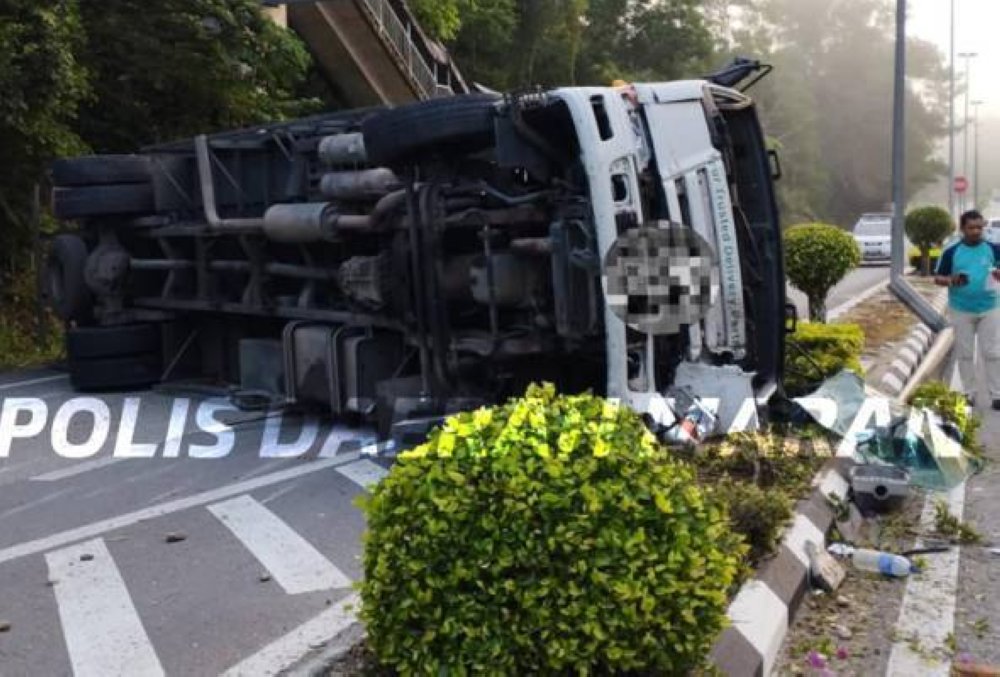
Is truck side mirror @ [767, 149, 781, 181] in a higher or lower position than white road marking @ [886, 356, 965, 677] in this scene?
higher

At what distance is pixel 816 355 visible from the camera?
9344mm

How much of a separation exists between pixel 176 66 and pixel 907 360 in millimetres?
10494

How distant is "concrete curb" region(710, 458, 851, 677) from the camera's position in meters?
4.20

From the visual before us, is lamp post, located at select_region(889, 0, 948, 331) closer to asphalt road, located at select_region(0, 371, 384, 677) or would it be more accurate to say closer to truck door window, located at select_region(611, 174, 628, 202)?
truck door window, located at select_region(611, 174, 628, 202)

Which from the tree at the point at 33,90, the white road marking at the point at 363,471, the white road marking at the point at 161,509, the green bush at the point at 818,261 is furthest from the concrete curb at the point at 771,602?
the tree at the point at 33,90

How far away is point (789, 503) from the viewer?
587 cm

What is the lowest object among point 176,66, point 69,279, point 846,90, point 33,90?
point 69,279

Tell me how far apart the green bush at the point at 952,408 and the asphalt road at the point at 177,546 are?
12.6 feet

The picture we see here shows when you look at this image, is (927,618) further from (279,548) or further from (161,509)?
(161,509)

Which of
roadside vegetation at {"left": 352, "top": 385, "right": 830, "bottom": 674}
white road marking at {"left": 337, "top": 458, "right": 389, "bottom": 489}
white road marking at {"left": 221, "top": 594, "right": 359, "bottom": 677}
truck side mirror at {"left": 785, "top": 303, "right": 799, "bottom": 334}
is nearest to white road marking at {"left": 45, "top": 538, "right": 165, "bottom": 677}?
white road marking at {"left": 221, "top": 594, "right": 359, "bottom": 677}

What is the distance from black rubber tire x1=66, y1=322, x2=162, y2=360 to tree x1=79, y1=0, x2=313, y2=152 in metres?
6.08

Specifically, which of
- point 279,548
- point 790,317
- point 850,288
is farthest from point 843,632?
point 850,288

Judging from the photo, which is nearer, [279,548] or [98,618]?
[98,618]

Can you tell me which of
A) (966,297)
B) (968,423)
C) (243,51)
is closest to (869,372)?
(966,297)
